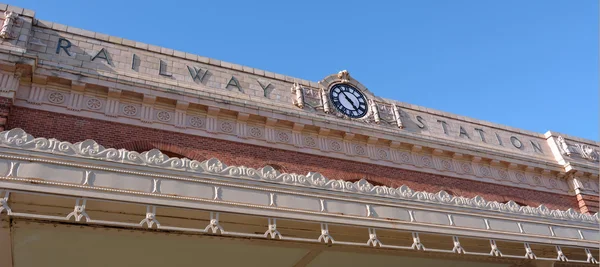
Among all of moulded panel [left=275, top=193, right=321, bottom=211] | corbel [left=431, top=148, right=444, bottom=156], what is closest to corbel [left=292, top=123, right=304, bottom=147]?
corbel [left=431, top=148, right=444, bottom=156]

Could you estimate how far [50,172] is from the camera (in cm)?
738

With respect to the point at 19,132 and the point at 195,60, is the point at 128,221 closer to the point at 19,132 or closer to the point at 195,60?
the point at 19,132

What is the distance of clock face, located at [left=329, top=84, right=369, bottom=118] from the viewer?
16.4m

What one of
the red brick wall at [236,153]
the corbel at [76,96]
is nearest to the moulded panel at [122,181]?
the red brick wall at [236,153]

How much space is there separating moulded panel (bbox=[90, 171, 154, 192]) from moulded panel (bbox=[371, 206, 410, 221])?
12.6 feet

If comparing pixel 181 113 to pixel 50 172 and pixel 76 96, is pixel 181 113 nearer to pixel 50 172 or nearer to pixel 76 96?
pixel 76 96

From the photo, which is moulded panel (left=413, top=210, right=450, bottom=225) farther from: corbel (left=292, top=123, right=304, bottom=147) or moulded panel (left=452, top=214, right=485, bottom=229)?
corbel (left=292, top=123, right=304, bottom=147)

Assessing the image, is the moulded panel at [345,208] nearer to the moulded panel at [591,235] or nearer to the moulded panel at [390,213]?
the moulded panel at [390,213]

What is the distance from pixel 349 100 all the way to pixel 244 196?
353 inches

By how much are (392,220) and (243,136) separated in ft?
19.8

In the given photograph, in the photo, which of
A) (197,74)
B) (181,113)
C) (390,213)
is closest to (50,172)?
(390,213)

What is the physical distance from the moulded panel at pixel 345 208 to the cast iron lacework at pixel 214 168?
0.35 metres

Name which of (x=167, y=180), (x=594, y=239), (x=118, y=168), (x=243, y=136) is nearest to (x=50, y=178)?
(x=118, y=168)

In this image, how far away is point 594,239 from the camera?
37.4 feet
